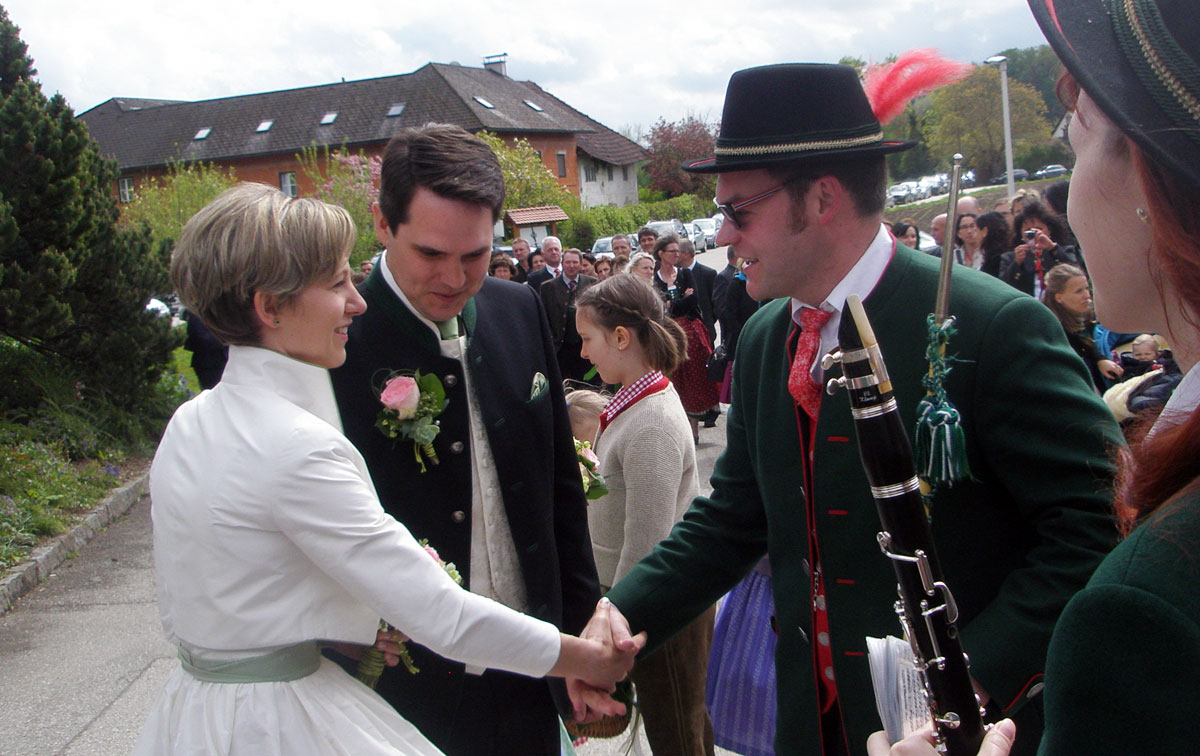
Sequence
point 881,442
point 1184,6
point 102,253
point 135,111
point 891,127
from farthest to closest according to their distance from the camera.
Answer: point 135,111 → point 102,253 → point 891,127 → point 881,442 → point 1184,6

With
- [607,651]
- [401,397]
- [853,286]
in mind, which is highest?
[853,286]

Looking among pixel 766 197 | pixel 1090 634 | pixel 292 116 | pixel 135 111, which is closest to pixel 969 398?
pixel 766 197

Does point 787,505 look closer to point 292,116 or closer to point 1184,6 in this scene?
point 1184,6

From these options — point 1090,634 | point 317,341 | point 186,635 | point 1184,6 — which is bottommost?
point 186,635

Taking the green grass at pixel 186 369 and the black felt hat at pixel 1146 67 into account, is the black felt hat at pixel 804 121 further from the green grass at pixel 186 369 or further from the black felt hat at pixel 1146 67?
the green grass at pixel 186 369

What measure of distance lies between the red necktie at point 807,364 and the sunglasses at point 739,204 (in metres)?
0.27

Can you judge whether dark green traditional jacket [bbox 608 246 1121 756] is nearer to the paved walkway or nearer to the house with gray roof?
the paved walkway

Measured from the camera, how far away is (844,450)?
1.93m

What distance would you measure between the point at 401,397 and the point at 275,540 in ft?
1.96

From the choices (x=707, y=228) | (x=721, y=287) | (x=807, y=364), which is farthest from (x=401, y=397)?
(x=707, y=228)

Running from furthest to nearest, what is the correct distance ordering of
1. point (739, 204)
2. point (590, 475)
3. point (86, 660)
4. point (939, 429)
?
point (86, 660) → point (590, 475) → point (739, 204) → point (939, 429)

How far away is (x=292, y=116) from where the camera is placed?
49938 mm

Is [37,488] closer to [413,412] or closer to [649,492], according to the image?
[649,492]

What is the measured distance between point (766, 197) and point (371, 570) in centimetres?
119
